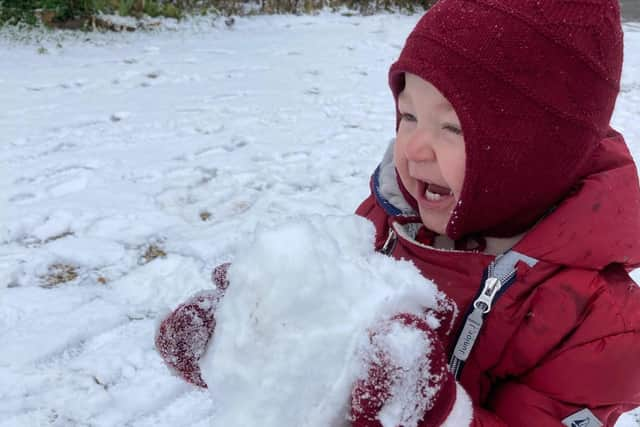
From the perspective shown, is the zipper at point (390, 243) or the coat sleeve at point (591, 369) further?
the zipper at point (390, 243)

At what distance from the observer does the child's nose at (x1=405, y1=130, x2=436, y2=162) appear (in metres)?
1.24

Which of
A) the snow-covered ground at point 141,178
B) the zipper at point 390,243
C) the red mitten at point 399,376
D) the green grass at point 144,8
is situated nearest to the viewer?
the red mitten at point 399,376

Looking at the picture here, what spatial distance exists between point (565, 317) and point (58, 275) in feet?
7.31

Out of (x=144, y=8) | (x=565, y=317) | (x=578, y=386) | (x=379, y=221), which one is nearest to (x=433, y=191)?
(x=379, y=221)

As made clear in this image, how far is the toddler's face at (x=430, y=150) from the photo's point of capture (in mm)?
1234

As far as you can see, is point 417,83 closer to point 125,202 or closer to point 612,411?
point 612,411

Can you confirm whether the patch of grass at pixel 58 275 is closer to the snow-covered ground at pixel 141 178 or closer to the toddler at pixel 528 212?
the snow-covered ground at pixel 141 178

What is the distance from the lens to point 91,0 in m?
6.45

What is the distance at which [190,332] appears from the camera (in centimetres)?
120

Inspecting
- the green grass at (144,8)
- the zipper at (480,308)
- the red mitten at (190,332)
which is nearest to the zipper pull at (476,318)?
the zipper at (480,308)

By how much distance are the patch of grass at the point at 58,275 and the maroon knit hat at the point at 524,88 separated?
1.99 metres

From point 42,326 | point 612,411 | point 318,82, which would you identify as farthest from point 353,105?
point 612,411

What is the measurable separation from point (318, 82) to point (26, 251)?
129 inches

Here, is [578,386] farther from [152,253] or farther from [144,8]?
[144,8]
